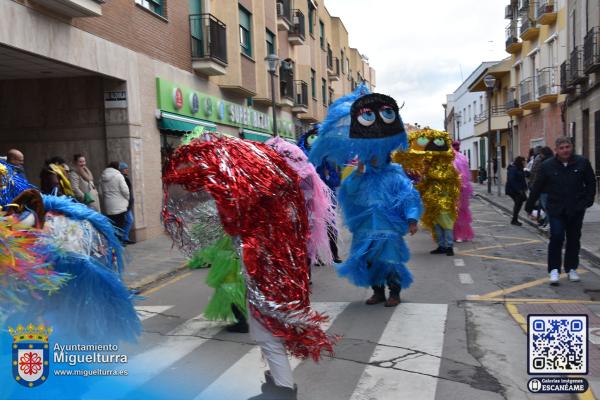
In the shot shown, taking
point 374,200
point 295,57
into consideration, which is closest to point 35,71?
point 374,200

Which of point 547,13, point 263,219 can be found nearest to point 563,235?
point 263,219

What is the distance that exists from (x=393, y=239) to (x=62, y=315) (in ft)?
11.3

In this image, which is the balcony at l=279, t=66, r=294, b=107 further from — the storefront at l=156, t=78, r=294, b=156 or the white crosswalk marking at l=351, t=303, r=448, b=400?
the white crosswalk marking at l=351, t=303, r=448, b=400

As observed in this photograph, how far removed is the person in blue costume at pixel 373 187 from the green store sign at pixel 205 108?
8500 mm

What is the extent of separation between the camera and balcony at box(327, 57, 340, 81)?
3899cm

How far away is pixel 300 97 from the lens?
29500 millimetres

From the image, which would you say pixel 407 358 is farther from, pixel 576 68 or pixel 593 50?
pixel 576 68

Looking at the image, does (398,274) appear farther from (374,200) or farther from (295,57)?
(295,57)

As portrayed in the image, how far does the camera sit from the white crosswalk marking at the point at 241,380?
12.6 feet

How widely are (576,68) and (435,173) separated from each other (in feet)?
42.4

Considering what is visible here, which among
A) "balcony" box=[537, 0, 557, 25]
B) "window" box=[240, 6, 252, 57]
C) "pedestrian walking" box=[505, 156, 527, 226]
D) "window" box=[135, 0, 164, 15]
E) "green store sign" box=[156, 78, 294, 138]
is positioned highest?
"balcony" box=[537, 0, 557, 25]

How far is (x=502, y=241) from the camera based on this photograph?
1127 centimetres

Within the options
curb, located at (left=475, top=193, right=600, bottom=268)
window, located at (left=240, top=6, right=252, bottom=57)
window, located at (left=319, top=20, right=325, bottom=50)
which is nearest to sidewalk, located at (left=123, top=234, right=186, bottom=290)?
curb, located at (left=475, top=193, right=600, bottom=268)

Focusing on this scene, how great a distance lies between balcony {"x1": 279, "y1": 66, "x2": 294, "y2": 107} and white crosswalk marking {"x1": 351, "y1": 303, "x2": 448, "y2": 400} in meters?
20.4
